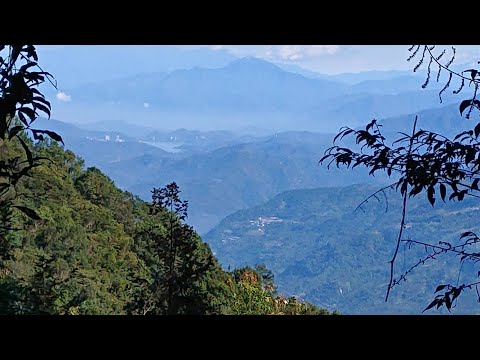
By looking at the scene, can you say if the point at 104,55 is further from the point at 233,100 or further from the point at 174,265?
the point at 233,100

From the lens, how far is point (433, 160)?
1.40 m

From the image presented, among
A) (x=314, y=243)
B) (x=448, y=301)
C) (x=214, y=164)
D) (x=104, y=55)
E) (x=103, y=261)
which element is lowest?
(x=448, y=301)

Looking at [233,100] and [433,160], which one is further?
[233,100]

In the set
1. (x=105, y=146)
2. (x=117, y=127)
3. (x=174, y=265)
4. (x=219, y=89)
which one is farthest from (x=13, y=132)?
(x=219, y=89)

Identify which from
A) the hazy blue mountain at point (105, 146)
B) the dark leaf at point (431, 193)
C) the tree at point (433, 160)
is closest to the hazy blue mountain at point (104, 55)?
the tree at point (433, 160)

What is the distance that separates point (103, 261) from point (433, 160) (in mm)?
4801

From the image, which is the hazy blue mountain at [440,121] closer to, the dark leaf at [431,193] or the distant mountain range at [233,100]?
the dark leaf at [431,193]

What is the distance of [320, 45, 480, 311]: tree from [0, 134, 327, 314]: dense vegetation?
84 centimetres

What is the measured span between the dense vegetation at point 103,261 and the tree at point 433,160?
84cm

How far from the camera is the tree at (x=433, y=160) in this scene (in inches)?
53.0

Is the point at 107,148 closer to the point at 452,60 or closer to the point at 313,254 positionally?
the point at 313,254

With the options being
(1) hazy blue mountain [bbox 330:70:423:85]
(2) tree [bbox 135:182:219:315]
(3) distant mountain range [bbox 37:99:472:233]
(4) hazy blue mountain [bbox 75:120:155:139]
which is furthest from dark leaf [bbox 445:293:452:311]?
(4) hazy blue mountain [bbox 75:120:155:139]

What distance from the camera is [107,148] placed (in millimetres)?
17703
